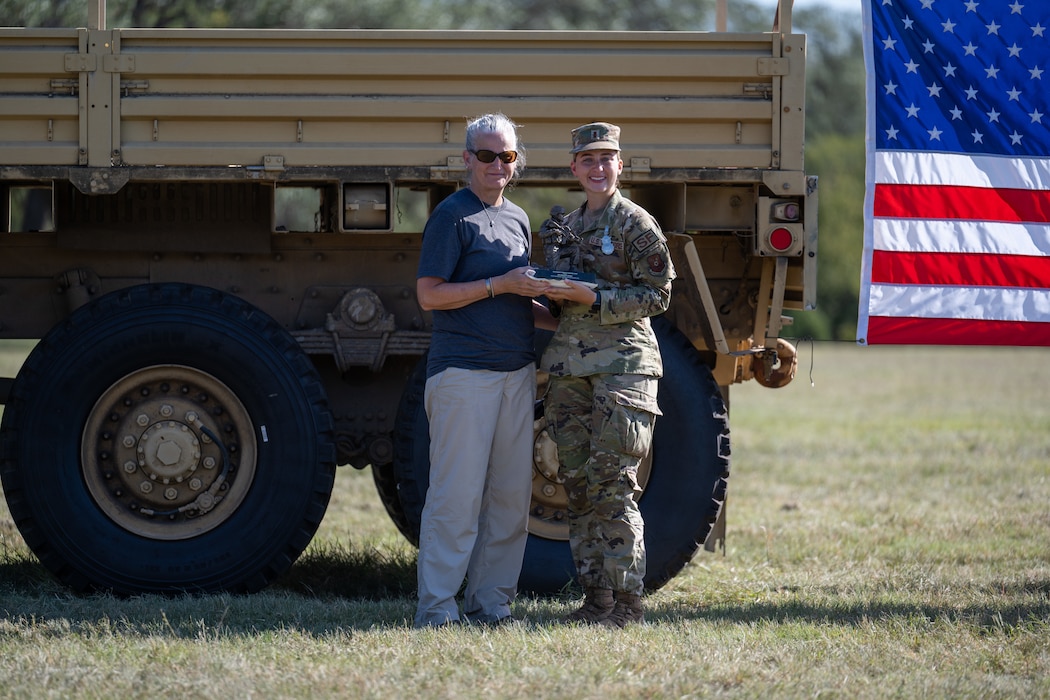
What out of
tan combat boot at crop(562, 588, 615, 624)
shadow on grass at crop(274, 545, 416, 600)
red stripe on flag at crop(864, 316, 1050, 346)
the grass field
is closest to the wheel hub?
the grass field

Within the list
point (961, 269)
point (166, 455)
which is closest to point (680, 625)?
point (961, 269)

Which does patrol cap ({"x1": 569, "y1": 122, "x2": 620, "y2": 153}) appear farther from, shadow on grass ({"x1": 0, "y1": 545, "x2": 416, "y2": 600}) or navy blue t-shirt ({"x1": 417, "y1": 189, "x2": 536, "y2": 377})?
shadow on grass ({"x1": 0, "y1": 545, "x2": 416, "y2": 600})

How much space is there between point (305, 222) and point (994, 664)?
57.7ft

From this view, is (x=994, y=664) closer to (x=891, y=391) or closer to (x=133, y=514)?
(x=133, y=514)

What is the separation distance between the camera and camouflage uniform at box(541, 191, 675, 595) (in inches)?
182

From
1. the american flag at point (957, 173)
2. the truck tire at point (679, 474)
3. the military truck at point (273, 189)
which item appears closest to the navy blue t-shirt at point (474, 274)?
the military truck at point (273, 189)

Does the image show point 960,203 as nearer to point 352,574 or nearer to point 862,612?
point 862,612

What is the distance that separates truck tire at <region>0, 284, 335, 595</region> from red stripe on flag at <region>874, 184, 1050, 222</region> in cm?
254

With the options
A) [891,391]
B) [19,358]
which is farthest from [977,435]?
[19,358]

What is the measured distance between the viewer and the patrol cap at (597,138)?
182 inches

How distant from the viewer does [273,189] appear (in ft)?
18.1

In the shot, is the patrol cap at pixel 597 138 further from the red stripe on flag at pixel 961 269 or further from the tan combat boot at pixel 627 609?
the tan combat boot at pixel 627 609

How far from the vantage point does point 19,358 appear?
56.9ft

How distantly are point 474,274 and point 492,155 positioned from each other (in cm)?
43
